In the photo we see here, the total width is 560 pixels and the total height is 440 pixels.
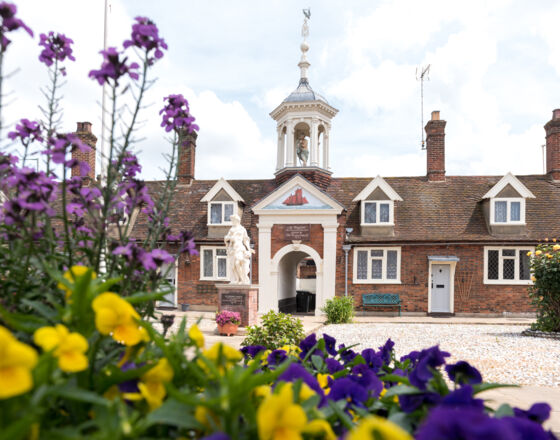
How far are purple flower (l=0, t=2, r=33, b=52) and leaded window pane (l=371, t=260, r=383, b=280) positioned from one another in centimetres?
1802

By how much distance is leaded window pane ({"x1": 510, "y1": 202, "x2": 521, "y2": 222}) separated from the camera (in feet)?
61.1

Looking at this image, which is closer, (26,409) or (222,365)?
(26,409)

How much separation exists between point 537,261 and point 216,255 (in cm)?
1250

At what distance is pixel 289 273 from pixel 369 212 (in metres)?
4.97

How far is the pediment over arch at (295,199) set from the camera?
18.7 meters

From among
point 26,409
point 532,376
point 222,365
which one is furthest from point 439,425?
point 532,376

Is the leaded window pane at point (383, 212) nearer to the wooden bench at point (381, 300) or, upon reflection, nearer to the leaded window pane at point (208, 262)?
the wooden bench at point (381, 300)

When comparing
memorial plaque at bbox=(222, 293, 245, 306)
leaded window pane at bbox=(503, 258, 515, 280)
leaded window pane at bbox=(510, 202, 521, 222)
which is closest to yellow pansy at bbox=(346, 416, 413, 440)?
memorial plaque at bbox=(222, 293, 245, 306)

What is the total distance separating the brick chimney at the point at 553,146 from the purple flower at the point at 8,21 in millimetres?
22451

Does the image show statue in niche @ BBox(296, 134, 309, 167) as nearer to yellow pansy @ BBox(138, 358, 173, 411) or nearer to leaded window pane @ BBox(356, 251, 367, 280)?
leaded window pane @ BBox(356, 251, 367, 280)

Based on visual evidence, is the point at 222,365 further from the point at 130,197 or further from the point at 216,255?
the point at 216,255

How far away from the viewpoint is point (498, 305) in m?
18.0

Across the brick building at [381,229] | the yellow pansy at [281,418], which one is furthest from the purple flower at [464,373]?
the brick building at [381,229]

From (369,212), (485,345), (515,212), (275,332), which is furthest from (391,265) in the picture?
(275,332)
